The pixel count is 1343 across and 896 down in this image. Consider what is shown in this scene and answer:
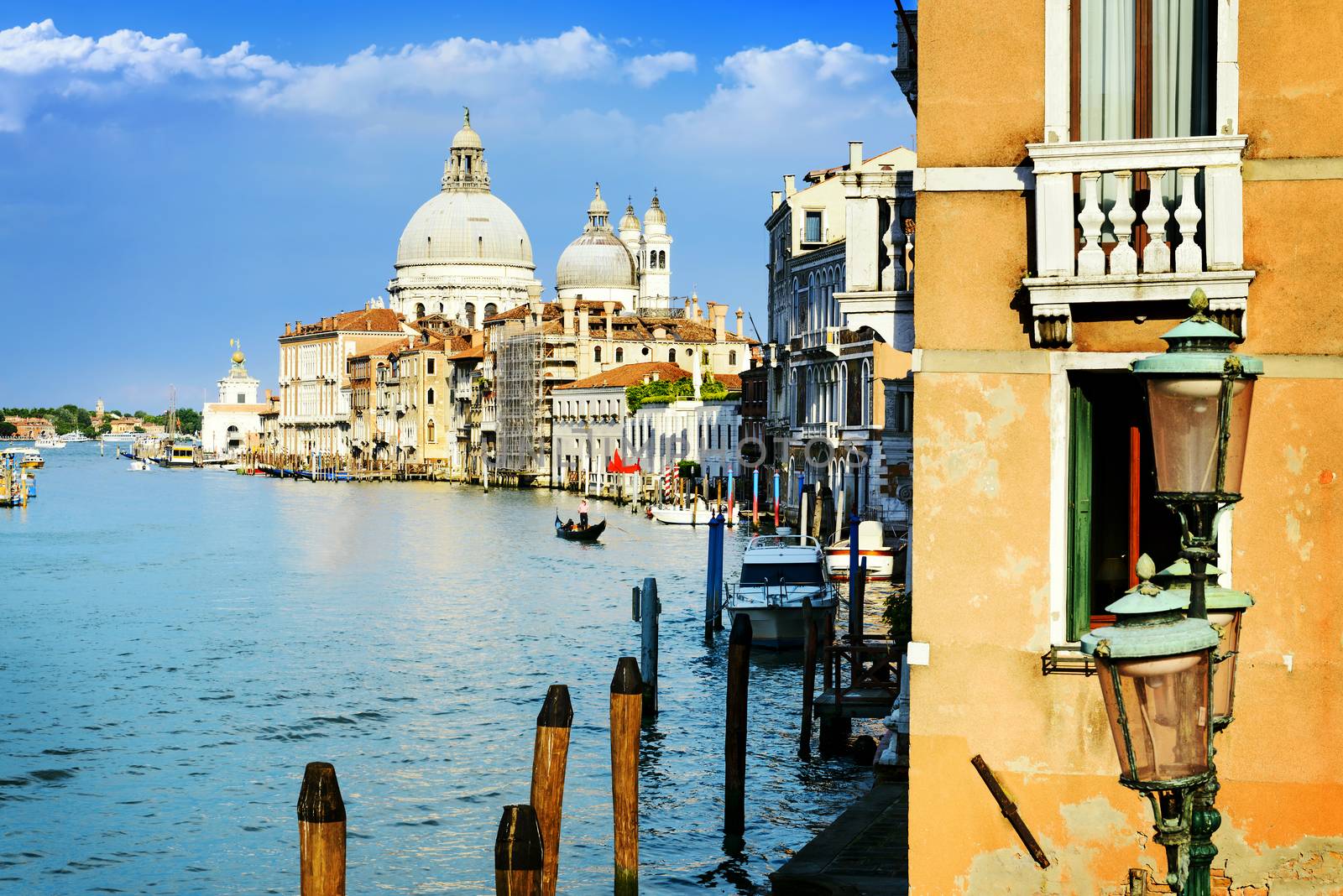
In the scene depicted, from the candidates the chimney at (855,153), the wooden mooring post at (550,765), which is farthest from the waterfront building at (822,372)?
the wooden mooring post at (550,765)

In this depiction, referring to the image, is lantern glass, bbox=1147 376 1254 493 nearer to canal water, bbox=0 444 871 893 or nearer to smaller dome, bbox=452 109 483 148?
canal water, bbox=0 444 871 893

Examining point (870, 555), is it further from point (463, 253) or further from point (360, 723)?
point (463, 253)

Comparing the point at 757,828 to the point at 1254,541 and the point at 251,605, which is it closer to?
the point at 1254,541

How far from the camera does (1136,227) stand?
16.4ft

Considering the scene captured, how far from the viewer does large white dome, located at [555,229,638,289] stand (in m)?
104

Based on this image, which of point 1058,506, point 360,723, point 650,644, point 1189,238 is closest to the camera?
point 1189,238

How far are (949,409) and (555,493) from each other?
68384mm

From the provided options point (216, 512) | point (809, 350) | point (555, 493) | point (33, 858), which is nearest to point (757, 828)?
point (33, 858)

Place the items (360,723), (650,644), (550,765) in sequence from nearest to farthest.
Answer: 1. (550,765)
2. (650,644)
3. (360,723)

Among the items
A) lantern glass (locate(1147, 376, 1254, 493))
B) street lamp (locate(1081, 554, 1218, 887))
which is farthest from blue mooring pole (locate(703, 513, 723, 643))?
street lamp (locate(1081, 554, 1218, 887))

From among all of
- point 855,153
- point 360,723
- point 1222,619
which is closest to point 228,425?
point 855,153

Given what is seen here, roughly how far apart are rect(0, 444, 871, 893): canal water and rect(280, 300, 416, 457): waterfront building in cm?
7559

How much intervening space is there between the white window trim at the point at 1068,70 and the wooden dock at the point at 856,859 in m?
3.73

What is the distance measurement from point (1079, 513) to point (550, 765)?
140 inches
